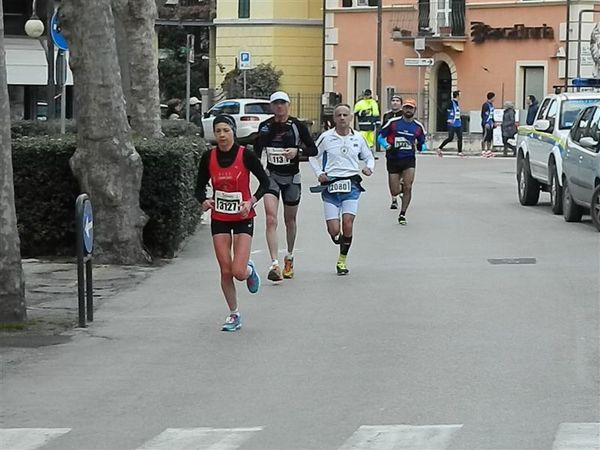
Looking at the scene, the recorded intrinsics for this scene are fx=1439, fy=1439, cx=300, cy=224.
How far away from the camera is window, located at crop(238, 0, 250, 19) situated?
60531mm

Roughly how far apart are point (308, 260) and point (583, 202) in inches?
205

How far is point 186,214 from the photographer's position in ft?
57.9

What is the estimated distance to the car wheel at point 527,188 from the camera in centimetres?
2461

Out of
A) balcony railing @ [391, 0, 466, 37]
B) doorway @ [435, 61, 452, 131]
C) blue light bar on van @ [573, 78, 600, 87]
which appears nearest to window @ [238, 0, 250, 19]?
balcony railing @ [391, 0, 466, 37]

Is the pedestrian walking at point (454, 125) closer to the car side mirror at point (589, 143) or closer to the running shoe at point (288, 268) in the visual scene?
the car side mirror at point (589, 143)

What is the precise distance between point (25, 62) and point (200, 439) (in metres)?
31.9

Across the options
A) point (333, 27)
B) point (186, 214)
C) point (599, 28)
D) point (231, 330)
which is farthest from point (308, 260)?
point (333, 27)

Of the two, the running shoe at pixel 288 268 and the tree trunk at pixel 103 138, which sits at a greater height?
the tree trunk at pixel 103 138

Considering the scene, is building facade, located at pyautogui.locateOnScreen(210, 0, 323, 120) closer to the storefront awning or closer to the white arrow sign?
the storefront awning

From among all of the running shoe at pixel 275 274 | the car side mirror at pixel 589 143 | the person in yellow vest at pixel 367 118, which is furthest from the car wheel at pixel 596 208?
the person in yellow vest at pixel 367 118

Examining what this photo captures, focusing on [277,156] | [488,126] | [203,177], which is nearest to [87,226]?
[203,177]

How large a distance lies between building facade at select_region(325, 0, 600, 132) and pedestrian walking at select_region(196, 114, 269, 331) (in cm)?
3969

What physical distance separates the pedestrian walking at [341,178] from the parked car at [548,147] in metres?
7.10

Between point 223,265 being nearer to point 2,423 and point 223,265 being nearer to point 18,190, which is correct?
point 2,423
